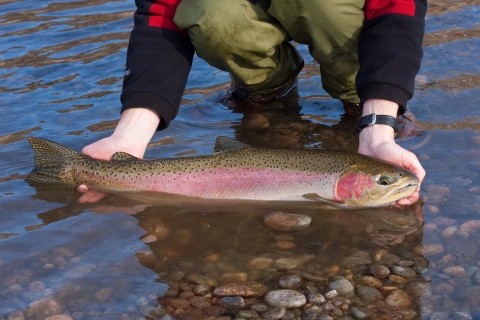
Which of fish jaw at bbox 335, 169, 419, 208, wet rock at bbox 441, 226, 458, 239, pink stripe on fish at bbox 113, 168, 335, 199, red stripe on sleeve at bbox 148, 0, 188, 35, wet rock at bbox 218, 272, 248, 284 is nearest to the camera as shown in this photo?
wet rock at bbox 218, 272, 248, 284

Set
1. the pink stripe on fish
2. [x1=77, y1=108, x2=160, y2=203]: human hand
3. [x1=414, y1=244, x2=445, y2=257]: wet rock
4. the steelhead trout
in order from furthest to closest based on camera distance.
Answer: [x1=77, y1=108, x2=160, y2=203]: human hand < the pink stripe on fish < the steelhead trout < [x1=414, y1=244, x2=445, y2=257]: wet rock

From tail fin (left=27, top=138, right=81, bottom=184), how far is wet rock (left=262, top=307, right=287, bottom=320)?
1684 millimetres

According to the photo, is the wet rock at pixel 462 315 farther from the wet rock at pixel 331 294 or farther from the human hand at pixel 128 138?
the human hand at pixel 128 138

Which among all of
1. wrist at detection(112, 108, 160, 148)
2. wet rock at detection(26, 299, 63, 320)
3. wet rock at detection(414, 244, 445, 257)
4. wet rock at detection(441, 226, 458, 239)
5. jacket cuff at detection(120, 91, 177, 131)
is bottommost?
wet rock at detection(441, 226, 458, 239)

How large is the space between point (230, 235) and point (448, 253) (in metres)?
1.05

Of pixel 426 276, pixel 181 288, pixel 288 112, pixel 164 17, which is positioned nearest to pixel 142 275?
pixel 181 288

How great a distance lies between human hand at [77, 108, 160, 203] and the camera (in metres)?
3.68

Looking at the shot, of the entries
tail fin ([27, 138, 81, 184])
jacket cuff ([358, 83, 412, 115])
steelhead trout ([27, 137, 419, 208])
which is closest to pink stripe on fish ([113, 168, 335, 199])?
steelhead trout ([27, 137, 419, 208])

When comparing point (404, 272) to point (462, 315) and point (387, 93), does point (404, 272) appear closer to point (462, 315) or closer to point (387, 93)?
point (462, 315)

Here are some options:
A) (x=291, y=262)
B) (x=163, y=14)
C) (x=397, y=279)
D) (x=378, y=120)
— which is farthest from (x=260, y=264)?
(x=163, y=14)

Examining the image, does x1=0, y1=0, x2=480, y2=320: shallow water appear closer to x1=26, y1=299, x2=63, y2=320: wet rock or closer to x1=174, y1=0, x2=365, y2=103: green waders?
x1=26, y1=299, x2=63, y2=320: wet rock

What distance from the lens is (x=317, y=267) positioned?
2879mm

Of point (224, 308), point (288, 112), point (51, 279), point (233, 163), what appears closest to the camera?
point (224, 308)

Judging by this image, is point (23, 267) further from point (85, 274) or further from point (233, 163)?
point (233, 163)
